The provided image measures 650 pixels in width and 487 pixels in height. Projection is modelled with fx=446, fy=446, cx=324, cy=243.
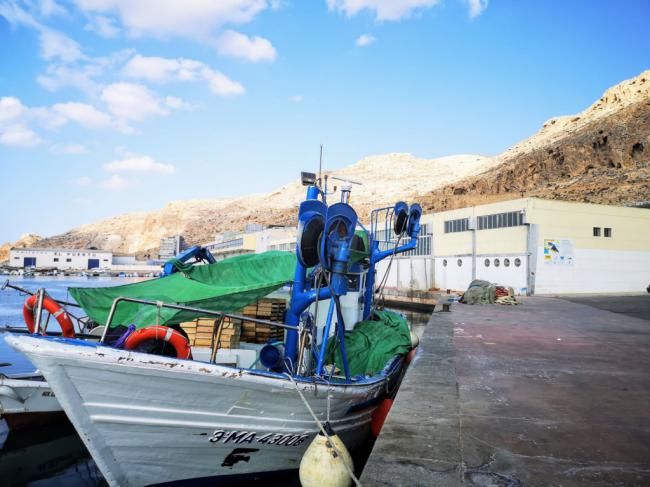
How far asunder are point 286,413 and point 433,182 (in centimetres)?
16520

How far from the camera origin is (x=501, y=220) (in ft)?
101

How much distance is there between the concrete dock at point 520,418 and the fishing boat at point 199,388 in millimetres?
968

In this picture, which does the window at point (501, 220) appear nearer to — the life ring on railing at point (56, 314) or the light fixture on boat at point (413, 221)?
the light fixture on boat at point (413, 221)

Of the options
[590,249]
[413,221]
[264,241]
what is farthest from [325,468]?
[264,241]

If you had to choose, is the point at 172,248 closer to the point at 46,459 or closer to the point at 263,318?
the point at 46,459

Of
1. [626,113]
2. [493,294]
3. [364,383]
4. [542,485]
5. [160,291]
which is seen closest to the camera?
[542,485]

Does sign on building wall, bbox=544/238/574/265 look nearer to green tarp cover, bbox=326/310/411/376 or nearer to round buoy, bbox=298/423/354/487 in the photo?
green tarp cover, bbox=326/310/411/376

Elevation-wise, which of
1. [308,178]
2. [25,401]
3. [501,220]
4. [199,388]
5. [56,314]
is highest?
[501,220]

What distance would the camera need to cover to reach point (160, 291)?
7.75m

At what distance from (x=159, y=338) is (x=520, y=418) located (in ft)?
14.2

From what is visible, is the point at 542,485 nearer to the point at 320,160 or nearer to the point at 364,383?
the point at 364,383

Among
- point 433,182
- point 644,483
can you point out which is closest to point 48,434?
point 644,483

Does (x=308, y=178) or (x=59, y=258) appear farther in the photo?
(x=59, y=258)

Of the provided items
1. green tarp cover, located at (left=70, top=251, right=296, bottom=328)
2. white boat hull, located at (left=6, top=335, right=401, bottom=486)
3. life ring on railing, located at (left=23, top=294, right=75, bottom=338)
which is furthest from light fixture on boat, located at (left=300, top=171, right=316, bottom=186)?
life ring on railing, located at (left=23, top=294, right=75, bottom=338)
